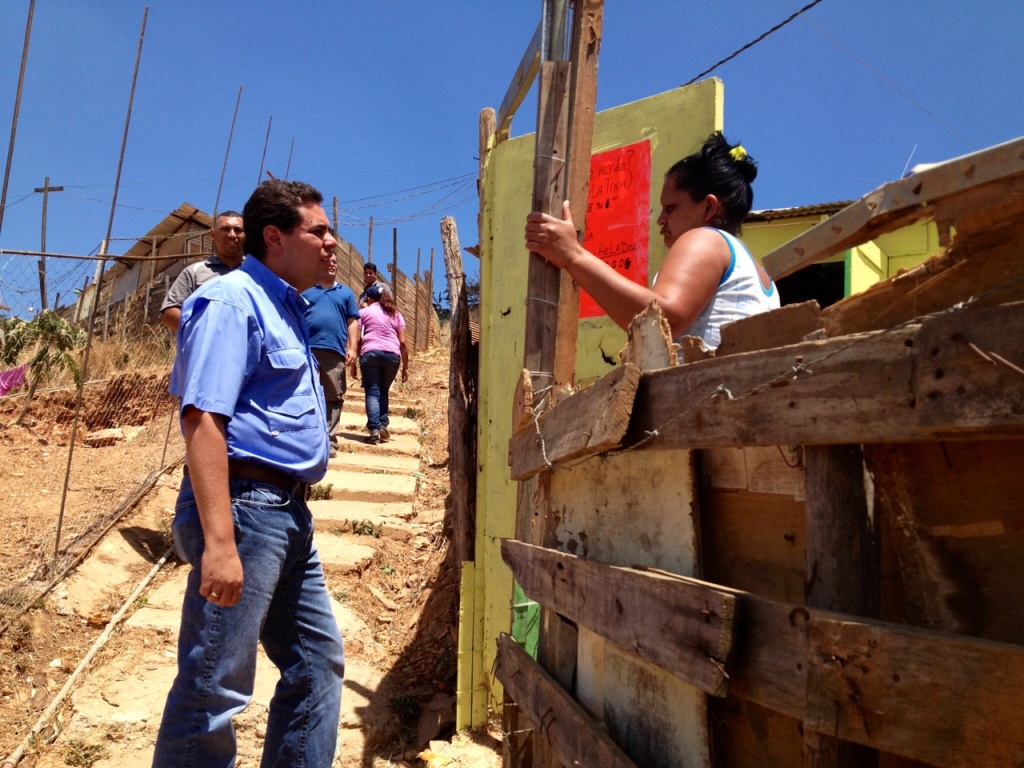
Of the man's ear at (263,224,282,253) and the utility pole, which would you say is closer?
the man's ear at (263,224,282,253)

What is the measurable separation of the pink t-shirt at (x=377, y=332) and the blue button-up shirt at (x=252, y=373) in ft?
19.2

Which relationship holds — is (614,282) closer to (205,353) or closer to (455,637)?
(205,353)

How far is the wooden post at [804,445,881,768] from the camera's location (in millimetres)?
1192

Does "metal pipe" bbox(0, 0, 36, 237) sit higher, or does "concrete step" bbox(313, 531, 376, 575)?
"metal pipe" bbox(0, 0, 36, 237)

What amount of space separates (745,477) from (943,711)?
0.56 m

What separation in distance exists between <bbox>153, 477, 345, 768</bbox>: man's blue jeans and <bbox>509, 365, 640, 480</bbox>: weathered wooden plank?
0.73 meters

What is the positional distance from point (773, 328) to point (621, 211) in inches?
97.8

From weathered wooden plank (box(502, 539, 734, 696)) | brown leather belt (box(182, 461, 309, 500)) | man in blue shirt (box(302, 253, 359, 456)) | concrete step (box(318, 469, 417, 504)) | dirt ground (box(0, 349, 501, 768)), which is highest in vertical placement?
man in blue shirt (box(302, 253, 359, 456))

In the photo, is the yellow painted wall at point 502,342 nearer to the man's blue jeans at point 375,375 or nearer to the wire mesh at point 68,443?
the wire mesh at point 68,443

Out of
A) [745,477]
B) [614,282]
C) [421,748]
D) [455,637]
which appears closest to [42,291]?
[455,637]

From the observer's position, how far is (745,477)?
60.2 inches

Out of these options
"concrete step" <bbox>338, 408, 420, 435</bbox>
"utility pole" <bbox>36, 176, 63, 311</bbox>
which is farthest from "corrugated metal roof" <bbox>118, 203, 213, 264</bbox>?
"concrete step" <bbox>338, 408, 420, 435</bbox>

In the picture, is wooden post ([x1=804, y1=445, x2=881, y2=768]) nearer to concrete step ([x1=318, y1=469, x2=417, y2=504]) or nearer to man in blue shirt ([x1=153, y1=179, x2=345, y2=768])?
man in blue shirt ([x1=153, y1=179, x2=345, y2=768])

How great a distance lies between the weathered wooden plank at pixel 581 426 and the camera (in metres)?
1.67
